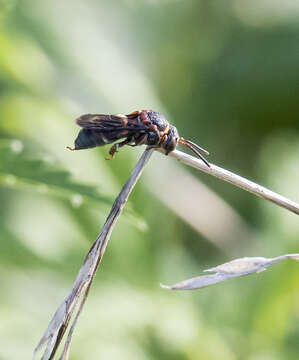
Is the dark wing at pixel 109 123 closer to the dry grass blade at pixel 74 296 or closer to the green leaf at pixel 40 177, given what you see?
the green leaf at pixel 40 177

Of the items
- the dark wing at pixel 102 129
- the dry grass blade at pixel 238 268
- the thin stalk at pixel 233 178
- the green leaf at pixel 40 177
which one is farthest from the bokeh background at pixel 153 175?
the dry grass blade at pixel 238 268

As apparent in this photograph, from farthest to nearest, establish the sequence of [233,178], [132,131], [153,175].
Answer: [153,175]
[132,131]
[233,178]

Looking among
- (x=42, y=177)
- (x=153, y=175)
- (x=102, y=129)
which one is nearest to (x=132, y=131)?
(x=102, y=129)

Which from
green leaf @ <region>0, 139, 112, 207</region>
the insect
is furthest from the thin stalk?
green leaf @ <region>0, 139, 112, 207</region>

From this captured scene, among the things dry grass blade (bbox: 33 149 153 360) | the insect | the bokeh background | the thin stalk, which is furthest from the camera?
the bokeh background

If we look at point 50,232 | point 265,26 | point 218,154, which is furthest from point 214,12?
point 50,232

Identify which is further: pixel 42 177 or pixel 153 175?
pixel 153 175

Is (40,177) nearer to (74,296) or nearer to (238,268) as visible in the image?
(74,296)

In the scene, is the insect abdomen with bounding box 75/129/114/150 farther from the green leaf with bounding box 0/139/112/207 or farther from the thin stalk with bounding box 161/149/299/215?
the thin stalk with bounding box 161/149/299/215
